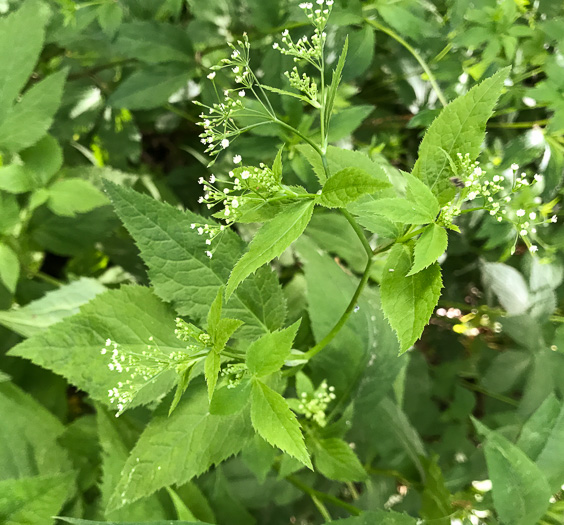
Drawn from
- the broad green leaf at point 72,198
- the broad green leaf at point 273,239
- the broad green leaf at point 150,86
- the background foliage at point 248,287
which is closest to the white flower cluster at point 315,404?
the background foliage at point 248,287

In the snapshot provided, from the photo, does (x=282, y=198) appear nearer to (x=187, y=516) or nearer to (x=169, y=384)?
(x=169, y=384)

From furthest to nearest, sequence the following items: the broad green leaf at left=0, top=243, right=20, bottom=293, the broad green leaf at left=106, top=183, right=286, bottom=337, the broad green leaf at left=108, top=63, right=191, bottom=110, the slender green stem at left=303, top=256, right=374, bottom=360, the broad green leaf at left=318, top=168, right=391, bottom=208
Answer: the broad green leaf at left=108, top=63, right=191, bottom=110, the broad green leaf at left=0, top=243, right=20, bottom=293, the broad green leaf at left=106, top=183, right=286, bottom=337, the slender green stem at left=303, top=256, right=374, bottom=360, the broad green leaf at left=318, top=168, right=391, bottom=208

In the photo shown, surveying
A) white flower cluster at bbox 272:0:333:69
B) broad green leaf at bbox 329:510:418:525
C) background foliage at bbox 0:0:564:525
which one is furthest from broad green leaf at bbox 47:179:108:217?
broad green leaf at bbox 329:510:418:525

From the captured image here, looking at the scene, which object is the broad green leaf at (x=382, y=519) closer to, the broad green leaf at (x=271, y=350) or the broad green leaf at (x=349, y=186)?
the broad green leaf at (x=271, y=350)

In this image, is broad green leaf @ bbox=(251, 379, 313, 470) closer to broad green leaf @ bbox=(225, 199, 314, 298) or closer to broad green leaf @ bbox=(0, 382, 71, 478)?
broad green leaf @ bbox=(225, 199, 314, 298)

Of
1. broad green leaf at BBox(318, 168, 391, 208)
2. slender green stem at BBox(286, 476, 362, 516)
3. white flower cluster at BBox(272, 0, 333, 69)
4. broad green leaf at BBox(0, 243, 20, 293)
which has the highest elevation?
white flower cluster at BBox(272, 0, 333, 69)

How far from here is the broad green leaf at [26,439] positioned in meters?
0.85

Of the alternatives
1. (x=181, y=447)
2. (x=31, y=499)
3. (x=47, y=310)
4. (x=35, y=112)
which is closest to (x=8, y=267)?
(x=47, y=310)

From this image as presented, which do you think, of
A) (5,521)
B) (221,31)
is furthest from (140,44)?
(5,521)

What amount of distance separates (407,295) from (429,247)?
69 mm

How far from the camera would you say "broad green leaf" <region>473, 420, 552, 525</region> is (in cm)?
64

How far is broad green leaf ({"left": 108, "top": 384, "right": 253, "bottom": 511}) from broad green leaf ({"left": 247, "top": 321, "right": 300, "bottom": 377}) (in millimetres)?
178

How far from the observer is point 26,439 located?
34.4 inches

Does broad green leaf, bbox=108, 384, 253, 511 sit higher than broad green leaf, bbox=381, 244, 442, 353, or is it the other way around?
broad green leaf, bbox=381, 244, 442, 353
